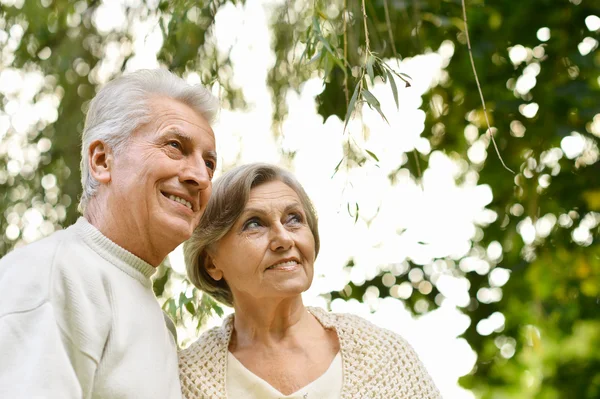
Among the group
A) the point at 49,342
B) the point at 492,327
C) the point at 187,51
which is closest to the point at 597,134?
the point at 492,327

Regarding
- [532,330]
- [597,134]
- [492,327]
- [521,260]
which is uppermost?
[597,134]

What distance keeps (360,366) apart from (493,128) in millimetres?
1767

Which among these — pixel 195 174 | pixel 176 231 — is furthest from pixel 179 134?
pixel 176 231

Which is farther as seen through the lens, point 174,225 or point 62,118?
point 62,118

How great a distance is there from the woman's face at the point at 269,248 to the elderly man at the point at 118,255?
188 mm

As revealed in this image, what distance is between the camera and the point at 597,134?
3434mm

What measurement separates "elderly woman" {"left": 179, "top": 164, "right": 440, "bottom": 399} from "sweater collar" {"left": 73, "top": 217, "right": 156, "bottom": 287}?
31cm

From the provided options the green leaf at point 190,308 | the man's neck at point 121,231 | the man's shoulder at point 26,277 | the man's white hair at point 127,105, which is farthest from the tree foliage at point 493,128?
the man's shoulder at point 26,277

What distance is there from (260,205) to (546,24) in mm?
1825

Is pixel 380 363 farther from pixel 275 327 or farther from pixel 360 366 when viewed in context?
pixel 275 327

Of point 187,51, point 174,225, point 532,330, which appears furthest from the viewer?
point 532,330

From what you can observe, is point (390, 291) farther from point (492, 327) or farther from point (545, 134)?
point (545, 134)

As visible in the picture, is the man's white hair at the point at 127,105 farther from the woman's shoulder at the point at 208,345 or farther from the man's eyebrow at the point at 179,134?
the woman's shoulder at the point at 208,345

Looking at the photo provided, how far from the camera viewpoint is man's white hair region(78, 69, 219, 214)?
1.99m
